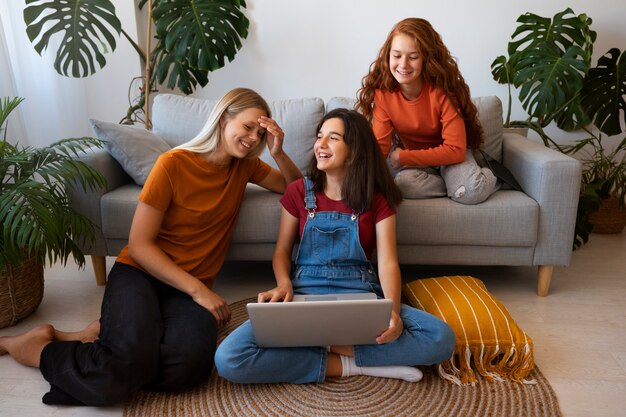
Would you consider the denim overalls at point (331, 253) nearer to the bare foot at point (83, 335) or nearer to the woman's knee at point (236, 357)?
the woman's knee at point (236, 357)

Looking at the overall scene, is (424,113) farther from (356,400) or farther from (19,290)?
(19,290)

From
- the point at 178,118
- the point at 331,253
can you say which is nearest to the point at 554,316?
the point at 331,253

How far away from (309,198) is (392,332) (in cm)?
49

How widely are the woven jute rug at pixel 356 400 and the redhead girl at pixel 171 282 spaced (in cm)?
5

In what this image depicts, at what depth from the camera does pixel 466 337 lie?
5.09ft

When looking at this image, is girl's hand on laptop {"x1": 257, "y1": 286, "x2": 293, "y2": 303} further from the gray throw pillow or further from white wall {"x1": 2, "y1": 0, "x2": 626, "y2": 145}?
white wall {"x1": 2, "y1": 0, "x2": 626, "y2": 145}

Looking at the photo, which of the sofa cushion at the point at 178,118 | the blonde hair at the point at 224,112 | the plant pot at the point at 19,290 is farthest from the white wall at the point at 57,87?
the blonde hair at the point at 224,112

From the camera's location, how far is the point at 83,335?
165 cm

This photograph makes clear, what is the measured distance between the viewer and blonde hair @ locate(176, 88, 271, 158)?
1.64 metres

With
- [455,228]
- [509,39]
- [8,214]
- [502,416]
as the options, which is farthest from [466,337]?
[509,39]

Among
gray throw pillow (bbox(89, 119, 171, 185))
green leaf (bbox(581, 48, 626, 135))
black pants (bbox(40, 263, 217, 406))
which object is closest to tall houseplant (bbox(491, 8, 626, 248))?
green leaf (bbox(581, 48, 626, 135))

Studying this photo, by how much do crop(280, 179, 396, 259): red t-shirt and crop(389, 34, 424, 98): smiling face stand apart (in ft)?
1.78

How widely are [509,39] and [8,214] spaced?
A: 103 inches

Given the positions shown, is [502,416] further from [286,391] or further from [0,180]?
[0,180]
